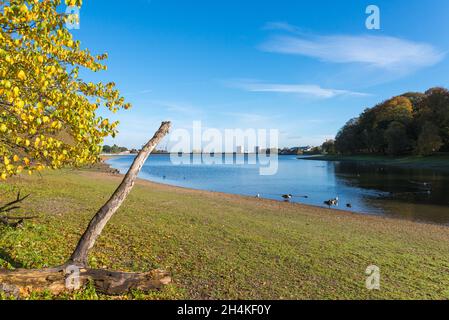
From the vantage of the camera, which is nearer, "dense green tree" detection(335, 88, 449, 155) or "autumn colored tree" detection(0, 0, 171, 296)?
"autumn colored tree" detection(0, 0, 171, 296)

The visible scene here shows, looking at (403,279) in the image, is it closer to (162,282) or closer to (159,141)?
(162,282)

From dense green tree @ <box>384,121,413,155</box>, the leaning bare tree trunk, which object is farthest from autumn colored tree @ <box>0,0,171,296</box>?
dense green tree @ <box>384,121,413,155</box>

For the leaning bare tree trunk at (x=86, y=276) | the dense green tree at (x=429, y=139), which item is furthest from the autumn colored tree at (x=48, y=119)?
the dense green tree at (x=429, y=139)

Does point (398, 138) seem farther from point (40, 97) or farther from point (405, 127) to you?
point (40, 97)

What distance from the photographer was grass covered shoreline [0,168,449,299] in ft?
23.9

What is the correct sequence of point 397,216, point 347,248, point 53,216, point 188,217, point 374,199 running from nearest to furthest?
1. point 347,248
2. point 53,216
3. point 188,217
4. point 397,216
5. point 374,199

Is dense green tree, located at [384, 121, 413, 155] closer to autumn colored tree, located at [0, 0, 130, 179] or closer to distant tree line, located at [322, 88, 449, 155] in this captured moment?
distant tree line, located at [322, 88, 449, 155]

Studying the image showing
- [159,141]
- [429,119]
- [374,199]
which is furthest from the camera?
[429,119]

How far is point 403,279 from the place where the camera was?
8.45 m

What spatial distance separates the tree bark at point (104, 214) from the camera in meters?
6.24

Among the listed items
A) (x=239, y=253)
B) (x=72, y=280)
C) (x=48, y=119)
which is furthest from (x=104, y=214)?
(x=239, y=253)

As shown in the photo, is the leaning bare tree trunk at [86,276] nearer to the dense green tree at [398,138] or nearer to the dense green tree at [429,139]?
the dense green tree at [429,139]
